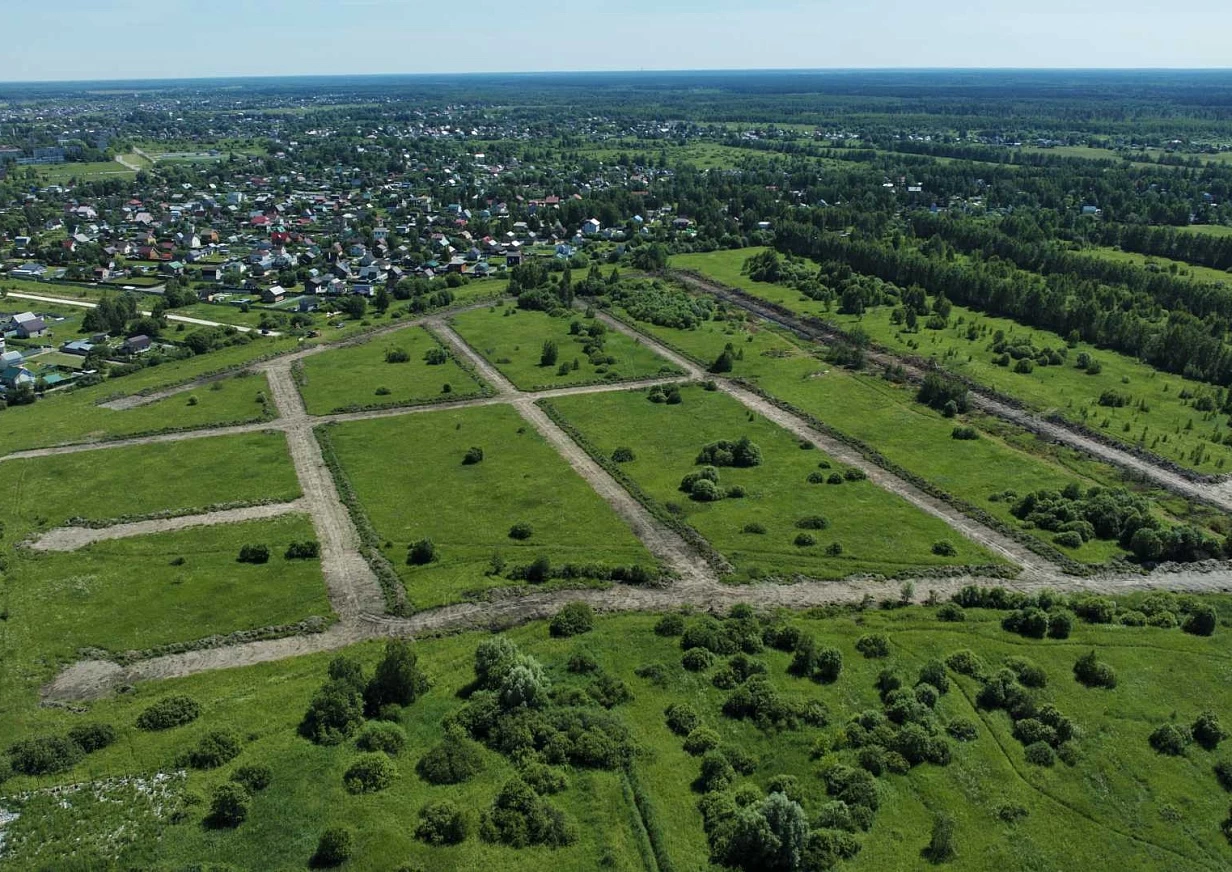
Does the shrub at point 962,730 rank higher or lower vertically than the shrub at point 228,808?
lower

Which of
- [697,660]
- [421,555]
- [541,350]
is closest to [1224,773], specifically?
[697,660]

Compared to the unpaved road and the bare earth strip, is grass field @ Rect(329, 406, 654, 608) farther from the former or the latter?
the unpaved road

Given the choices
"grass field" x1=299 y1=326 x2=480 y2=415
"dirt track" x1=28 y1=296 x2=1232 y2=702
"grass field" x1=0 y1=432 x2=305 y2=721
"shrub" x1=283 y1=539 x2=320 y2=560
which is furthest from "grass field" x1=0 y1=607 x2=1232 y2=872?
"grass field" x1=299 y1=326 x2=480 y2=415

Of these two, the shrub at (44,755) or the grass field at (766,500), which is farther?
the grass field at (766,500)

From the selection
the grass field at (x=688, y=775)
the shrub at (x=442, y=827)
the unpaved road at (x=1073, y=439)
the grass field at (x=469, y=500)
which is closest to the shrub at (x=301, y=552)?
the grass field at (x=469, y=500)

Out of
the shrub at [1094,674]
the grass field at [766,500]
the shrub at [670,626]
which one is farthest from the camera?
the grass field at [766,500]

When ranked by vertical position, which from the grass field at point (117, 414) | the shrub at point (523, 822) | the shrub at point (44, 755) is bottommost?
the shrub at point (523, 822)

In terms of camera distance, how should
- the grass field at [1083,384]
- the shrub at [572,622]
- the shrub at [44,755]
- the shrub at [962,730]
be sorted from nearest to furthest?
the shrub at [44,755] → the shrub at [962,730] → the shrub at [572,622] → the grass field at [1083,384]

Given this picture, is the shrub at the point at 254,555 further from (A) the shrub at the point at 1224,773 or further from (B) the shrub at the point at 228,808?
(A) the shrub at the point at 1224,773
